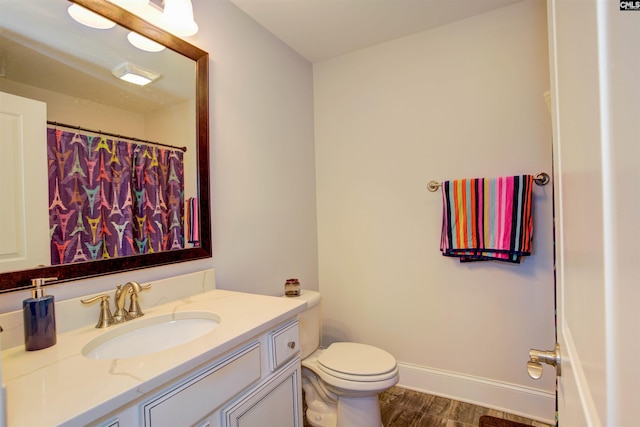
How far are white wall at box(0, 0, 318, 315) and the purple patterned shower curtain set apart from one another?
0.13 metres

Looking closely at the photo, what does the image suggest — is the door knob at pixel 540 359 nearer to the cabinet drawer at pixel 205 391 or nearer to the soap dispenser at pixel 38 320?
the cabinet drawer at pixel 205 391

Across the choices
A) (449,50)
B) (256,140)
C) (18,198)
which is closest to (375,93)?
(449,50)

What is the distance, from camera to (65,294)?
1029 millimetres

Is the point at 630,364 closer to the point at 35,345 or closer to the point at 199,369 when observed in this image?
the point at 199,369

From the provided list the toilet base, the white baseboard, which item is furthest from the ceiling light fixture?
the white baseboard

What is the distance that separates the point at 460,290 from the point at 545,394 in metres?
0.69

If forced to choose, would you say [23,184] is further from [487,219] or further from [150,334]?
[487,219]

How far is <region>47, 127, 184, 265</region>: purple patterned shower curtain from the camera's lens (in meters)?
1.03

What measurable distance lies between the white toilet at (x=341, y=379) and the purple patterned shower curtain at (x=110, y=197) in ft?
3.03

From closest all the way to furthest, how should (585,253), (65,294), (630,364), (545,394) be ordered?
(630,364) → (585,253) → (65,294) → (545,394)

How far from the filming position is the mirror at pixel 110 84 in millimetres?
956

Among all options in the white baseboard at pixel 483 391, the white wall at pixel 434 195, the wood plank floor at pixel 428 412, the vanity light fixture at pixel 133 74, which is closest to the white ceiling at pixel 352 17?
the white wall at pixel 434 195

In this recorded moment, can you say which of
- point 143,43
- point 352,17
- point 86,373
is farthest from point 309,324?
point 352,17

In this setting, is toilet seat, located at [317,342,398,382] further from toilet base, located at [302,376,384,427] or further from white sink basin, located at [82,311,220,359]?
white sink basin, located at [82,311,220,359]
